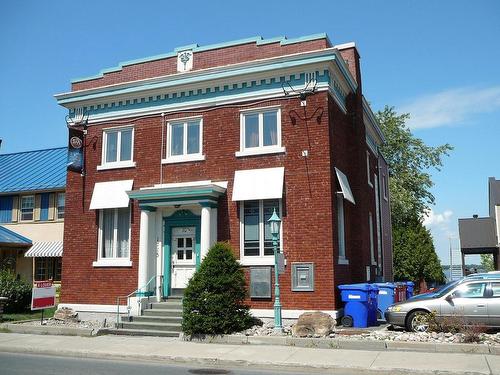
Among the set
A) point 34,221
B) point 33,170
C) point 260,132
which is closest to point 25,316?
point 260,132

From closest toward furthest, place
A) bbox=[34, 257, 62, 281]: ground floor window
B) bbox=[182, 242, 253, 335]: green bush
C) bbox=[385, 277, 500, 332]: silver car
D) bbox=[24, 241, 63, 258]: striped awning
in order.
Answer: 1. bbox=[385, 277, 500, 332]: silver car
2. bbox=[182, 242, 253, 335]: green bush
3. bbox=[24, 241, 63, 258]: striped awning
4. bbox=[34, 257, 62, 281]: ground floor window

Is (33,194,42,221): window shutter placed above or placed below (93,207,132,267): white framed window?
above

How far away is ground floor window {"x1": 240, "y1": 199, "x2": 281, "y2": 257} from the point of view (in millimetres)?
15570

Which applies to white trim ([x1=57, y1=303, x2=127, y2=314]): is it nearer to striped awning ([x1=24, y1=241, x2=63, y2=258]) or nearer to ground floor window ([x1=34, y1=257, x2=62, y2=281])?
striped awning ([x1=24, y1=241, x2=63, y2=258])

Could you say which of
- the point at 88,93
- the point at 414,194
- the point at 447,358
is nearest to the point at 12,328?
the point at 88,93

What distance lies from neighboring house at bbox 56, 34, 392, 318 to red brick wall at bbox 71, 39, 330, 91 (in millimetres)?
40

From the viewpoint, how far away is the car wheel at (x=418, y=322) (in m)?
13.1

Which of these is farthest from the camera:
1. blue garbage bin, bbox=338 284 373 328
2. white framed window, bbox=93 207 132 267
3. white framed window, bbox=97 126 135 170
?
white framed window, bbox=97 126 135 170

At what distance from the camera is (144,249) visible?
53.7 feet

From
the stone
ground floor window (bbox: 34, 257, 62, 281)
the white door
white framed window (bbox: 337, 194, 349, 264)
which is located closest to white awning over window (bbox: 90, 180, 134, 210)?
the white door

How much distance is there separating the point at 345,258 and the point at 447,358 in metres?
6.19

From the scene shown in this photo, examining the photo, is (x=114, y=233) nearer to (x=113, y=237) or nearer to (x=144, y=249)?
(x=113, y=237)

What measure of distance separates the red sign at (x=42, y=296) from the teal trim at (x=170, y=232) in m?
3.54

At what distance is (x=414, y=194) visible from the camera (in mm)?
42250
